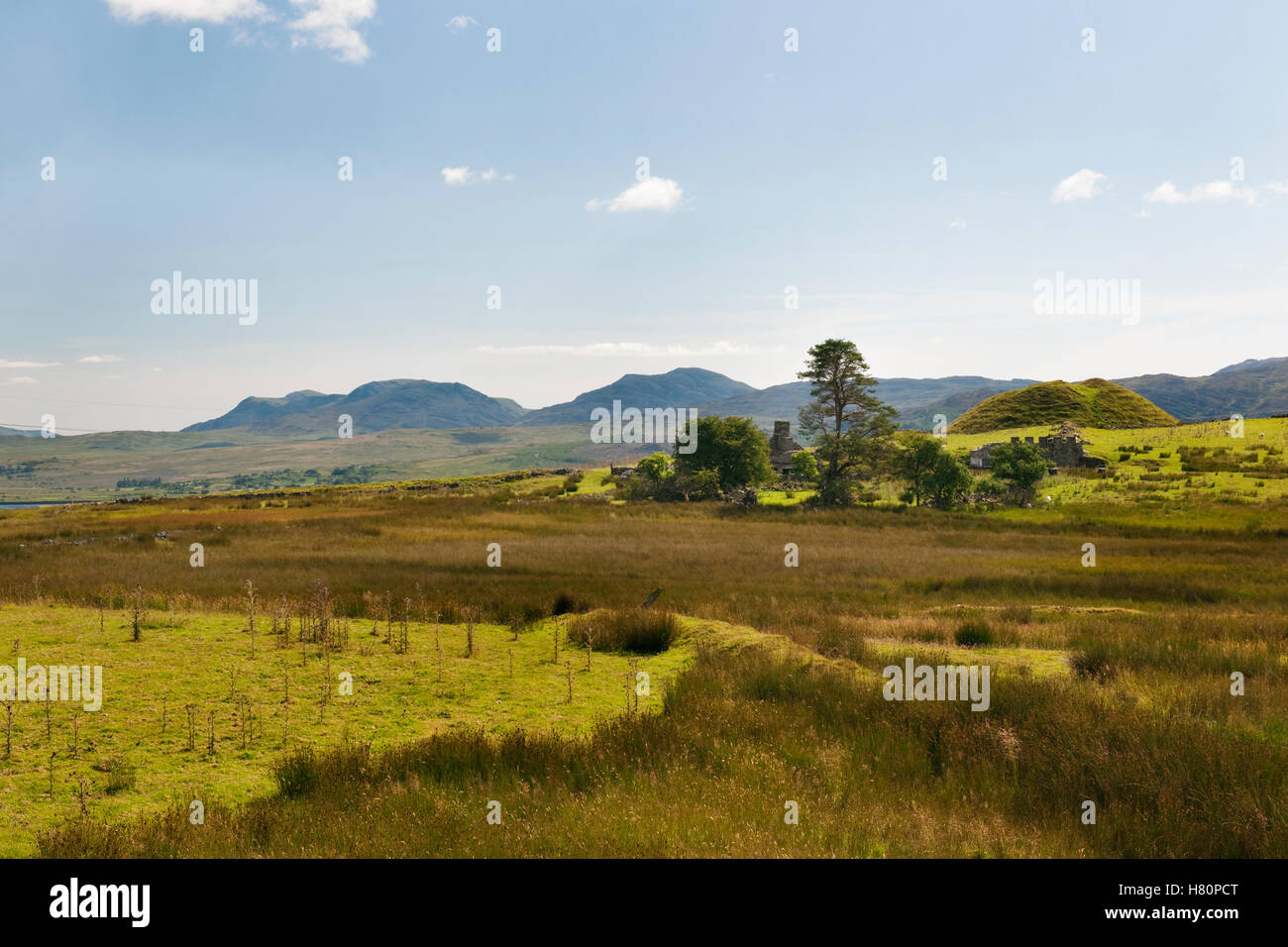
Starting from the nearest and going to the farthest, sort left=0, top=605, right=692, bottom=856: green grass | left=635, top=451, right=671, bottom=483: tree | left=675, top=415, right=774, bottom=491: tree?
left=0, top=605, right=692, bottom=856: green grass < left=675, top=415, right=774, bottom=491: tree < left=635, top=451, right=671, bottom=483: tree

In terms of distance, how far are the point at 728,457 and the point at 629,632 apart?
4812cm

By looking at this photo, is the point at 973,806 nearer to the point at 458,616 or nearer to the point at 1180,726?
the point at 1180,726

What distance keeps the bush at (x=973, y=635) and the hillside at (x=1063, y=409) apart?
349 feet

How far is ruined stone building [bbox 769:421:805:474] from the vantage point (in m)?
76.9

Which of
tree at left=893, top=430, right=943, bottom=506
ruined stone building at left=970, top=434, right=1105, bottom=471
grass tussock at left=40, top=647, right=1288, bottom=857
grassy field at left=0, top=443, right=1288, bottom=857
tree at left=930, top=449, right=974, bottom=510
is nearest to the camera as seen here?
grass tussock at left=40, top=647, right=1288, bottom=857

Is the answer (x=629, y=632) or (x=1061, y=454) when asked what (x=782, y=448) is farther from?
(x=629, y=632)

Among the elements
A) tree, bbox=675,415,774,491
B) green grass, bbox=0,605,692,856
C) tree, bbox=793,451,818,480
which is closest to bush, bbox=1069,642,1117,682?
green grass, bbox=0,605,692,856

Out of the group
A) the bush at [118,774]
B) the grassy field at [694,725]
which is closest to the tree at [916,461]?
the grassy field at [694,725]

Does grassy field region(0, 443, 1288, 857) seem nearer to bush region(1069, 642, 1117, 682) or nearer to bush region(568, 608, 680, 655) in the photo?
bush region(1069, 642, 1117, 682)

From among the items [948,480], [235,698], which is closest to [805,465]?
[948,480]

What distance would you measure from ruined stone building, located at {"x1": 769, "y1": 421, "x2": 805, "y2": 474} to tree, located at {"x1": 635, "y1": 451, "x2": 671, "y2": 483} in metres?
16.3

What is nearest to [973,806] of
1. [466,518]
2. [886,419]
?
[466,518]

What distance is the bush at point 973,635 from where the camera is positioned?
1391 cm

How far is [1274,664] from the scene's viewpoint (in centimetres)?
1088
